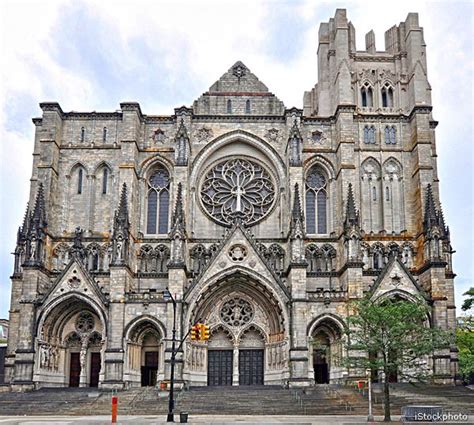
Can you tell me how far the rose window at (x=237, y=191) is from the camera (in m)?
46.3

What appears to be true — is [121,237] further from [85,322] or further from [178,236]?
[85,322]

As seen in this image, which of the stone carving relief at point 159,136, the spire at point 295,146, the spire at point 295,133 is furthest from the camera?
the stone carving relief at point 159,136

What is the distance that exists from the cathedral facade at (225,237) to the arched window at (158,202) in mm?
105

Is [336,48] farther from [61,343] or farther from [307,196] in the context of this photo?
[61,343]

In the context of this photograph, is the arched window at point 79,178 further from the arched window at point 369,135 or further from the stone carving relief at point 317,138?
the arched window at point 369,135

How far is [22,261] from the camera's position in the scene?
143ft

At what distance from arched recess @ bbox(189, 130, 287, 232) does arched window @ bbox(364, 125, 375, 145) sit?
261 inches

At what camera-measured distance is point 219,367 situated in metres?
42.9

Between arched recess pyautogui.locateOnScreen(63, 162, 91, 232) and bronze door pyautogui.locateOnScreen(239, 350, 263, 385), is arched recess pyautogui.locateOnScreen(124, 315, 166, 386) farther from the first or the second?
arched recess pyautogui.locateOnScreen(63, 162, 91, 232)

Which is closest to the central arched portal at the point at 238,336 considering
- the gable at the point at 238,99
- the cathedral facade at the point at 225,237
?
the cathedral facade at the point at 225,237

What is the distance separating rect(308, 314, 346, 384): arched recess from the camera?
40.3 meters

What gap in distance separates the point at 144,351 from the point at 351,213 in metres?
16.6

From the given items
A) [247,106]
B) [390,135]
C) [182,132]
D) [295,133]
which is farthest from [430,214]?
[182,132]

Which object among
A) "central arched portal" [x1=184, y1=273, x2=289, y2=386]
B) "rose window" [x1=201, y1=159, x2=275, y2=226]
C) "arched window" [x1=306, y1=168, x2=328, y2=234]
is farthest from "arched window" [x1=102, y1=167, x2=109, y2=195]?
"arched window" [x1=306, y1=168, x2=328, y2=234]
